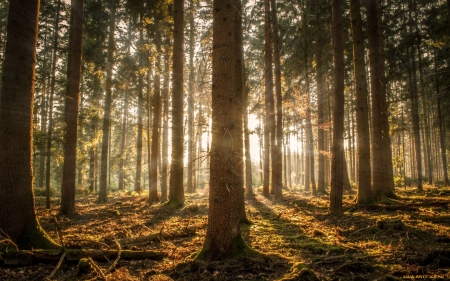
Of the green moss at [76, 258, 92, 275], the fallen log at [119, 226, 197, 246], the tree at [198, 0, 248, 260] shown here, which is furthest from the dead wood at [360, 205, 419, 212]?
the green moss at [76, 258, 92, 275]

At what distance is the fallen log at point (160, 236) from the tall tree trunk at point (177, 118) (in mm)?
5262

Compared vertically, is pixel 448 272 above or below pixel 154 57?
below

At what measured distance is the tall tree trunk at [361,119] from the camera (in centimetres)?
1038

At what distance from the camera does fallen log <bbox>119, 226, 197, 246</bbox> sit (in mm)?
6137

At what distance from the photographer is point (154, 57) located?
46.4 feet

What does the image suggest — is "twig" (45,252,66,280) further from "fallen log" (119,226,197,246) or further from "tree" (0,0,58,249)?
"fallen log" (119,226,197,246)

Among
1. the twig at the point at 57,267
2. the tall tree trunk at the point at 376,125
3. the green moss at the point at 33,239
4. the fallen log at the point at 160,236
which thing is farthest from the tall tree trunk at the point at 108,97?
the tall tree trunk at the point at 376,125

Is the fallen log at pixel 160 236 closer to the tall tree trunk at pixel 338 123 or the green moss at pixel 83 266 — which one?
the green moss at pixel 83 266

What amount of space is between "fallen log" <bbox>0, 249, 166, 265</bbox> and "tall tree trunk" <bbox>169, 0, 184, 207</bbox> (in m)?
7.33

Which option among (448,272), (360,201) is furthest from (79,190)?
(448,272)

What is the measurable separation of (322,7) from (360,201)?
507 inches

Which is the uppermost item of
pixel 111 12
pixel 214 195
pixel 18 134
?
pixel 111 12

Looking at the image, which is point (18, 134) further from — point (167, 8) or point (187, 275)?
point (167, 8)

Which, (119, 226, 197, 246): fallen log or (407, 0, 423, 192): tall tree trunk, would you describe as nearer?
(119, 226, 197, 246): fallen log
